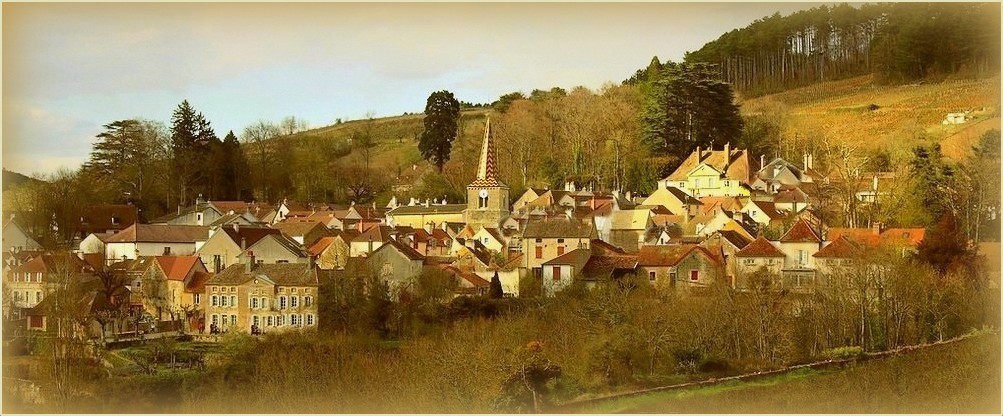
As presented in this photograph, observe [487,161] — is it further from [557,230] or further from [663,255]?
[663,255]

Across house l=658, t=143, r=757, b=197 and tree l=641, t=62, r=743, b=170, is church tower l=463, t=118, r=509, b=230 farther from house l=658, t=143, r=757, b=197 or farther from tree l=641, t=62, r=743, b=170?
tree l=641, t=62, r=743, b=170

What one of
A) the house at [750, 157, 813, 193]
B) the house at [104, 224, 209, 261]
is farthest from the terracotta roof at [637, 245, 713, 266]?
the house at [104, 224, 209, 261]

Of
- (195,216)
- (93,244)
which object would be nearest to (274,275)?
(93,244)

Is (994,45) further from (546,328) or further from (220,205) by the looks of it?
(220,205)

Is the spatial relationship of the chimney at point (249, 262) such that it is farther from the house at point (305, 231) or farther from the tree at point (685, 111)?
the tree at point (685, 111)

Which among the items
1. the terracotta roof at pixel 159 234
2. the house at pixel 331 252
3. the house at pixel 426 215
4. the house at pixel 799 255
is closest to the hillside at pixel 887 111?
the house at pixel 799 255
